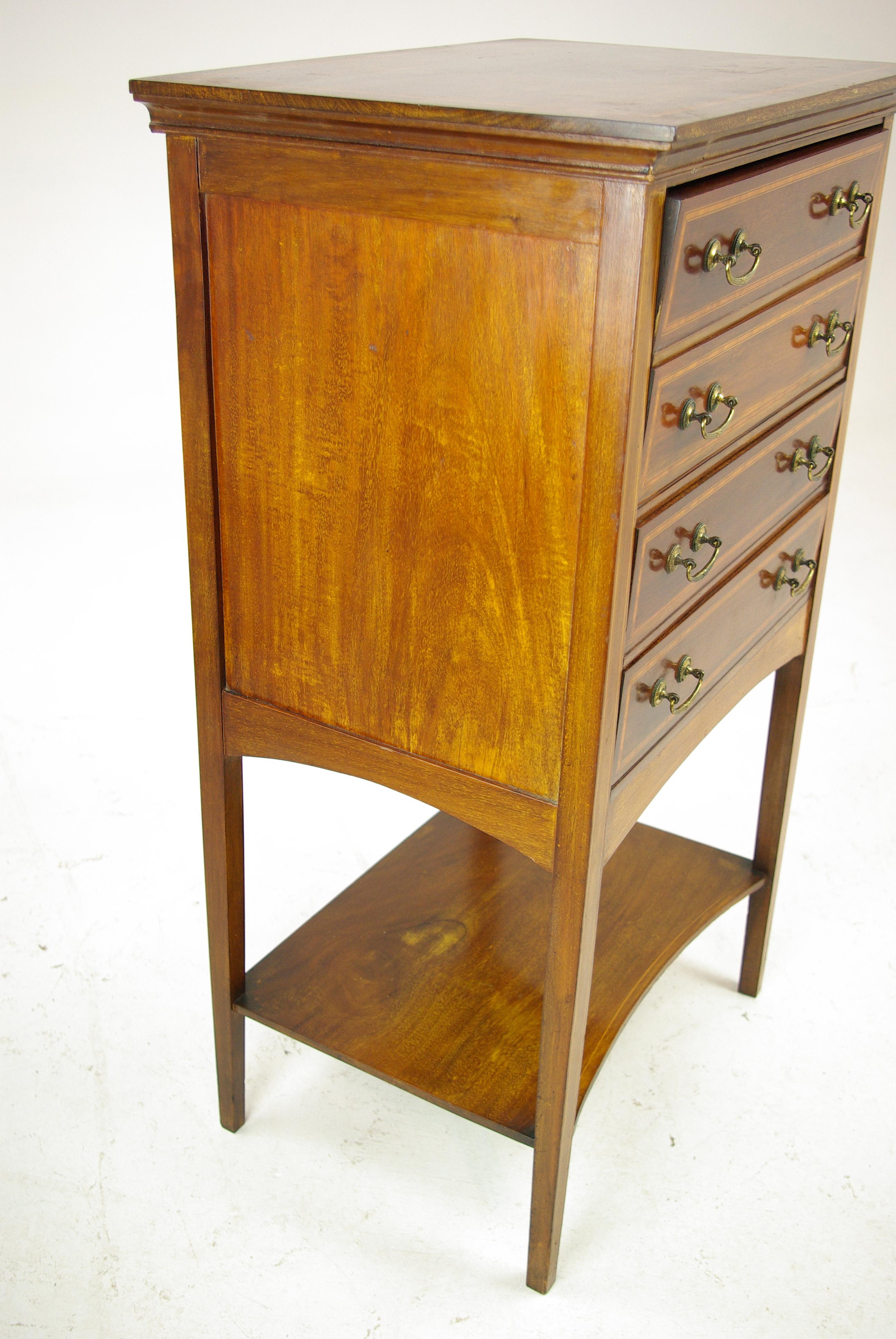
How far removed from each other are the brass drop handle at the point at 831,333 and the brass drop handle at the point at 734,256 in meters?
A: 0.28

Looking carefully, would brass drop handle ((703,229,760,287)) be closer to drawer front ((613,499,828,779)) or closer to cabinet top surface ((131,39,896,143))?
cabinet top surface ((131,39,896,143))

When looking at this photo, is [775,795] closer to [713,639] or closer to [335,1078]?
[713,639]

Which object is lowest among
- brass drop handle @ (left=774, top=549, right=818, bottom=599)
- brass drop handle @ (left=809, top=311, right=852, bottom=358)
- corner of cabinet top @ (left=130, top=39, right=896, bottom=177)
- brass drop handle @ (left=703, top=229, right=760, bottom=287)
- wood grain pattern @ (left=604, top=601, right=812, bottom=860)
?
wood grain pattern @ (left=604, top=601, right=812, bottom=860)

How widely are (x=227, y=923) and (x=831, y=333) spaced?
3.71 feet

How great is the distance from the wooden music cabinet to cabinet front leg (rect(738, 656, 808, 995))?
24cm

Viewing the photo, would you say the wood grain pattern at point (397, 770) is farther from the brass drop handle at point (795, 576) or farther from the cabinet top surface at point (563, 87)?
the cabinet top surface at point (563, 87)

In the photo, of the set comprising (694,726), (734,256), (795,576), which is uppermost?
(734,256)

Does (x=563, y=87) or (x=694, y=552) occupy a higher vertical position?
(x=563, y=87)

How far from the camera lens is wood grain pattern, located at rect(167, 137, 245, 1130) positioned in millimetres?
1439

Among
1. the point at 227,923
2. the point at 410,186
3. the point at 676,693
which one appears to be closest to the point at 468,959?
the point at 227,923

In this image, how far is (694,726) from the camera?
5.56 feet

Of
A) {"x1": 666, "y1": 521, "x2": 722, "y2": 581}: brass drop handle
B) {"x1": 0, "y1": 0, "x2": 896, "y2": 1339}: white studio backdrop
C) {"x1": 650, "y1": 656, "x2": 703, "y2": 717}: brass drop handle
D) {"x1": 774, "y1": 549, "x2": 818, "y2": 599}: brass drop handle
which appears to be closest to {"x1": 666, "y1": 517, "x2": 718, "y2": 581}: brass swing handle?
{"x1": 666, "y1": 521, "x2": 722, "y2": 581}: brass drop handle

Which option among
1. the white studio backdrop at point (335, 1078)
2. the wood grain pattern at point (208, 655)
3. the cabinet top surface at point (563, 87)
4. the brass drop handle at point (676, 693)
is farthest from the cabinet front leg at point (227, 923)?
the cabinet top surface at point (563, 87)

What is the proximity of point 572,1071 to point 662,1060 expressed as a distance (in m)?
0.60
